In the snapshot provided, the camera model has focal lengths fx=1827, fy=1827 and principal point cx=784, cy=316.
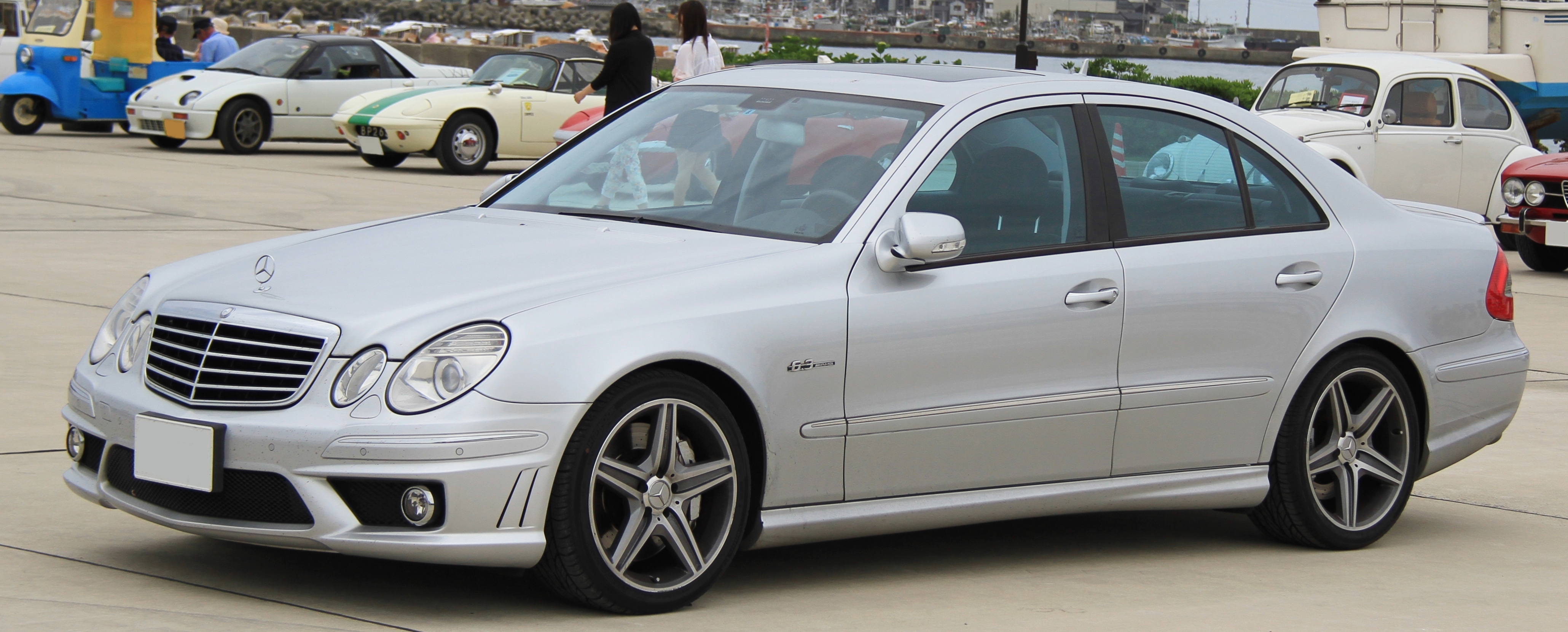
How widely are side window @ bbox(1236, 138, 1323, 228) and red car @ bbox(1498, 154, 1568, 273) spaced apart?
901cm

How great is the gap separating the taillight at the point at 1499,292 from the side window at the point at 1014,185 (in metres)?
1.79

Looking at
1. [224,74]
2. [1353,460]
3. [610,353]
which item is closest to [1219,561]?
[1353,460]

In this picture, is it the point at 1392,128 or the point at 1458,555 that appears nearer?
the point at 1458,555

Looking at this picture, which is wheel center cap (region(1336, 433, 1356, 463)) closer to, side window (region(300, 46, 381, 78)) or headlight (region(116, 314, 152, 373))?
headlight (region(116, 314, 152, 373))

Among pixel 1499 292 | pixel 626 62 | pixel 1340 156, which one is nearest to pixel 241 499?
pixel 1499 292

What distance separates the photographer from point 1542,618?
16.8 feet

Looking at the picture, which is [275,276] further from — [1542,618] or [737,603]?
[1542,618]

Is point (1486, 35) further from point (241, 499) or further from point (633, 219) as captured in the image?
point (241, 499)

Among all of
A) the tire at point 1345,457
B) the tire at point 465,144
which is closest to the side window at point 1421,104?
A: the tire at point 465,144

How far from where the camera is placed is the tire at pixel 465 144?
19969mm

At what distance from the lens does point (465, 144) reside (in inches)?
794

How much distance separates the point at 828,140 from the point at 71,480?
228 centimetres

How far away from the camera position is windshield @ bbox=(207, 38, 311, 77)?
2170cm

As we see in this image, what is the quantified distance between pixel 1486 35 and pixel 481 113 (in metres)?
11.6
